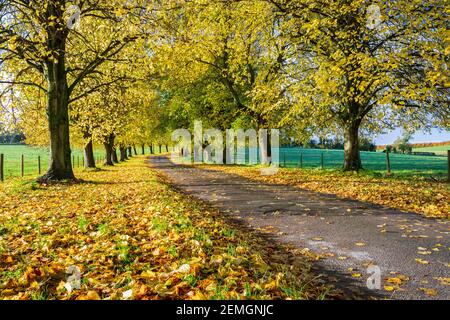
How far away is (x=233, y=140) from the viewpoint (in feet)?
111

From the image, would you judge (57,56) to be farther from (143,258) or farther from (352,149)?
(352,149)

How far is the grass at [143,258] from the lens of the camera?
3979mm

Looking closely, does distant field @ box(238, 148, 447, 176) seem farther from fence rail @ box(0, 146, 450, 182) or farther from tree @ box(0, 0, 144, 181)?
tree @ box(0, 0, 144, 181)

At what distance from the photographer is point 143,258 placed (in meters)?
5.23

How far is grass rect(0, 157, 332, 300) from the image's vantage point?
13.1 feet

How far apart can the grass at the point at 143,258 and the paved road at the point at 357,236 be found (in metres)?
0.55

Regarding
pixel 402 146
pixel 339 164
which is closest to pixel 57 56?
pixel 339 164

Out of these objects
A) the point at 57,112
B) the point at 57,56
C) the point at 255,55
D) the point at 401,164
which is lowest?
the point at 401,164

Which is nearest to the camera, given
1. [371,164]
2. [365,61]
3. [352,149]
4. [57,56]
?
[365,61]

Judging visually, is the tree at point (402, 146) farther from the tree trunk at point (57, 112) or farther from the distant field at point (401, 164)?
the tree trunk at point (57, 112)

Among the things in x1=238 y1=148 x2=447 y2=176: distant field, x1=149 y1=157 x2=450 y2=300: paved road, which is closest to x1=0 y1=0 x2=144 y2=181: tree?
x1=149 y1=157 x2=450 y2=300: paved road

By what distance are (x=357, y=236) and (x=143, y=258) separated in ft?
13.8

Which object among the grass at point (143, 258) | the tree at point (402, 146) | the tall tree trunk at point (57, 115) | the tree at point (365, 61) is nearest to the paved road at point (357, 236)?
the grass at point (143, 258)
